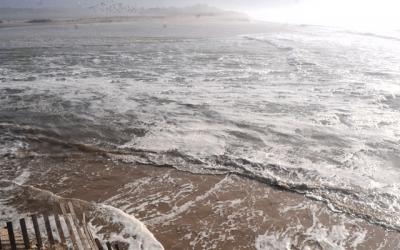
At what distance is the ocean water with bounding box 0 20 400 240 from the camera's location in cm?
700

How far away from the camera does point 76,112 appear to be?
33.6ft

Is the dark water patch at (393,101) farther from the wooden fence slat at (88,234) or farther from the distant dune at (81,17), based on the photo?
the distant dune at (81,17)

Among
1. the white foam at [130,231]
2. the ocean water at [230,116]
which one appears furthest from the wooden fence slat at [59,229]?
the ocean water at [230,116]

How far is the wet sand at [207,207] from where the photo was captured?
17.0 ft

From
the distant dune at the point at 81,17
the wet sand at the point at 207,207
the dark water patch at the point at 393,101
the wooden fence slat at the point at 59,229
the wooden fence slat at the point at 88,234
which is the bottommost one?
the wet sand at the point at 207,207

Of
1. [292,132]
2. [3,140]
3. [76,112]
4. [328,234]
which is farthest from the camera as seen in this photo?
[76,112]

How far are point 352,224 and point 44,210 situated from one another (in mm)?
4628

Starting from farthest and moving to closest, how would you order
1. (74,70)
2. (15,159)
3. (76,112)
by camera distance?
(74,70) < (76,112) < (15,159)

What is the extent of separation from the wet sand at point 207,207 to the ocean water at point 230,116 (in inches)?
12.4

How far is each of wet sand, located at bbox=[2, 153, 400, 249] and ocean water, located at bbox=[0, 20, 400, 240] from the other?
1.03 ft

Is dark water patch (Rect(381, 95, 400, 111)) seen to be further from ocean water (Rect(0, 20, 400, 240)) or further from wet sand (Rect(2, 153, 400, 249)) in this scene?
wet sand (Rect(2, 153, 400, 249))

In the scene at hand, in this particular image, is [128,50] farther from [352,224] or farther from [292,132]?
[352,224]

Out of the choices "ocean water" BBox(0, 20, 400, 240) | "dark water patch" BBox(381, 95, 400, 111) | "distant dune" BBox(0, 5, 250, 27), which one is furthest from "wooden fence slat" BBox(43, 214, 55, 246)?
"distant dune" BBox(0, 5, 250, 27)

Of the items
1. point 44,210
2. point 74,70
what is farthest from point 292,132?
point 74,70
